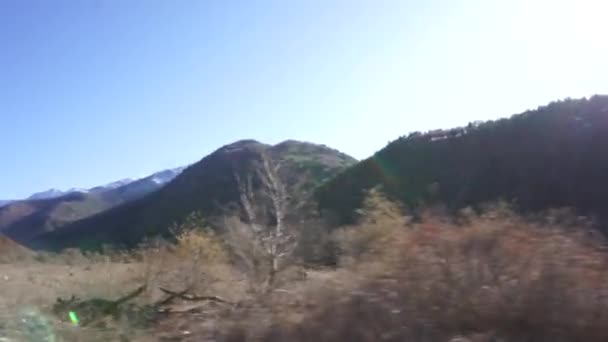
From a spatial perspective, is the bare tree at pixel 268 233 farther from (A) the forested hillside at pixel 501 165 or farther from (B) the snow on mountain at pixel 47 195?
(B) the snow on mountain at pixel 47 195

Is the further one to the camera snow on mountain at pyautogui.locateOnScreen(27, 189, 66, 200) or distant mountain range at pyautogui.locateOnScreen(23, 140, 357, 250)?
snow on mountain at pyautogui.locateOnScreen(27, 189, 66, 200)

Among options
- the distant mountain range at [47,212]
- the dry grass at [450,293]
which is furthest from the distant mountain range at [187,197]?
the dry grass at [450,293]

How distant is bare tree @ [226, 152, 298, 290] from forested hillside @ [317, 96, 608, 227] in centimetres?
1107

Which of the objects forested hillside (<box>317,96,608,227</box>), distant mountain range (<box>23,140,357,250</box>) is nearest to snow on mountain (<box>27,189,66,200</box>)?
distant mountain range (<box>23,140,357,250</box>)

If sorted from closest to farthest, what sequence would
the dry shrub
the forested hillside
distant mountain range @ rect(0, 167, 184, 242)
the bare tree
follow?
the dry shrub, the bare tree, the forested hillside, distant mountain range @ rect(0, 167, 184, 242)

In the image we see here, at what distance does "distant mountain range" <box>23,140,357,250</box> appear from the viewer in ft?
184

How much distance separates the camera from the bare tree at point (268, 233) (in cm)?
1856

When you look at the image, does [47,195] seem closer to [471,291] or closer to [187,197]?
[187,197]

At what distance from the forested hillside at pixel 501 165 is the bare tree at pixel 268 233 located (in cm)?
1107

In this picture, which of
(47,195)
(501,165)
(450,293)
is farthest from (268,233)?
(47,195)

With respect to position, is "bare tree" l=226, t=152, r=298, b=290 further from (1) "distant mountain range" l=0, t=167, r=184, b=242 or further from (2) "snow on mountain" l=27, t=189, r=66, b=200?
(2) "snow on mountain" l=27, t=189, r=66, b=200

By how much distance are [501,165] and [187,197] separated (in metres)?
28.1

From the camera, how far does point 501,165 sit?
4000 centimetres

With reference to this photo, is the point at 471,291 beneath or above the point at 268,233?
beneath
